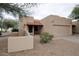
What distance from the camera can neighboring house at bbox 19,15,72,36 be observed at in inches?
90.4

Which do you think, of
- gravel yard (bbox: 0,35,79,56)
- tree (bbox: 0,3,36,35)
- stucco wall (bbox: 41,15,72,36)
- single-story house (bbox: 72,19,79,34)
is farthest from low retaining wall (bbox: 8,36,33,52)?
single-story house (bbox: 72,19,79,34)

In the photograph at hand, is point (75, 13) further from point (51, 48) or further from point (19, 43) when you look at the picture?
point (19, 43)

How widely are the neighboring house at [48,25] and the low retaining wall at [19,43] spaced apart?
133 mm

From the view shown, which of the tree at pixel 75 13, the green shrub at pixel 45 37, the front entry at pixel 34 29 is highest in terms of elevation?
the tree at pixel 75 13

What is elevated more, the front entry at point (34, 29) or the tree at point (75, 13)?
the tree at point (75, 13)

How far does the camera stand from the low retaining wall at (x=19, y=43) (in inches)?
89.3

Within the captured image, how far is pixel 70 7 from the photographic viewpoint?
7.50 feet

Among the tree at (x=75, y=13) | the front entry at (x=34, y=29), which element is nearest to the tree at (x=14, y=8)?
the front entry at (x=34, y=29)

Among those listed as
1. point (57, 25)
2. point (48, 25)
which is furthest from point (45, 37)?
point (57, 25)

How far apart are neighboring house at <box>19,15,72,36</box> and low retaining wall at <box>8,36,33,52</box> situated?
13 centimetres

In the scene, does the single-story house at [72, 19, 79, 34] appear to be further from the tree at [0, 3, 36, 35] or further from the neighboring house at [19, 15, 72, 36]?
the tree at [0, 3, 36, 35]

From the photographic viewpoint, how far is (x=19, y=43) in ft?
7.59

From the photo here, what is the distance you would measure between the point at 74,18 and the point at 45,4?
706 millimetres

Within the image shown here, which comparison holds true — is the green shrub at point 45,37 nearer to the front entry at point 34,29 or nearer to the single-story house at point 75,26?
the front entry at point 34,29
